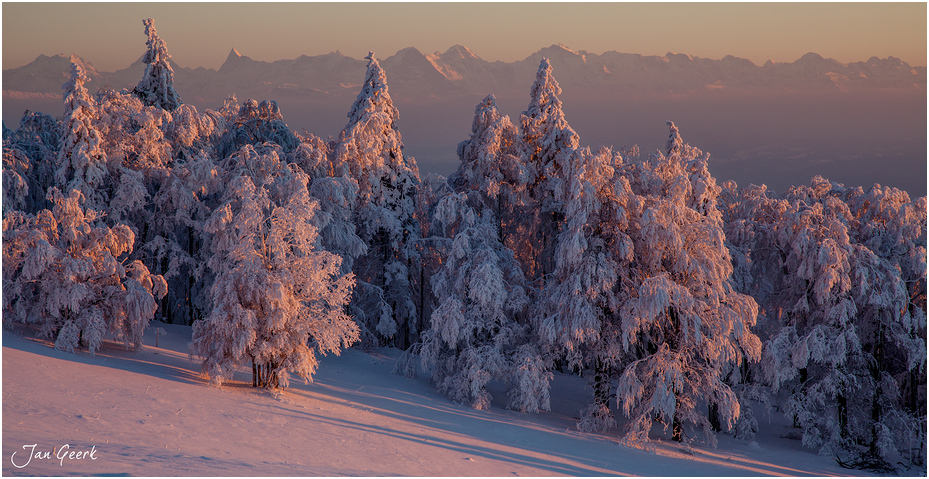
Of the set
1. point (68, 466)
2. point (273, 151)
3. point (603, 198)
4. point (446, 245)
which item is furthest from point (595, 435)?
point (273, 151)

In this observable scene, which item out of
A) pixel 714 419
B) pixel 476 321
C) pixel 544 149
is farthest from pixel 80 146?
pixel 714 419

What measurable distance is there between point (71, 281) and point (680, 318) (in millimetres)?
19479

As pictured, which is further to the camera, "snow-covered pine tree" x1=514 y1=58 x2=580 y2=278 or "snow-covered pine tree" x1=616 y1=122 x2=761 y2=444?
"snow-covered pine tree" x1=514 y1=58 x2=580 y2=278

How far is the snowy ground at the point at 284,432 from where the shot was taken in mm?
13688

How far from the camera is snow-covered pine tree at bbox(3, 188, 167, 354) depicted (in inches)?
816

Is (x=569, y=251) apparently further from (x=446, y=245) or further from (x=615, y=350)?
(x=446, y=245)

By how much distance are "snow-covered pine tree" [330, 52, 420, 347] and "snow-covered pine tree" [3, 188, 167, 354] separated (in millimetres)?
10216

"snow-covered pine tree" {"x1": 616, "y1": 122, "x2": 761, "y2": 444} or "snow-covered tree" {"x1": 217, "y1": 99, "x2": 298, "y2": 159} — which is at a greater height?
"snow-covered tree" {"x1": 217, "y1": 99, "x2": 298, "y2": 159}

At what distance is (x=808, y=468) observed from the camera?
20078 mm

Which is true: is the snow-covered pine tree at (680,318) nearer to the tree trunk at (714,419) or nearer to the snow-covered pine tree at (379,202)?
the tree trunk at (714,419)

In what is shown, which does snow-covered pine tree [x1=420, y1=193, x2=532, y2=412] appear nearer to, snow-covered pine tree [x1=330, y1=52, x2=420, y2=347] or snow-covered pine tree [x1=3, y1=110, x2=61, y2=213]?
snow-covered pine tree [x1=330, y1=52, x2=420, y2=347]

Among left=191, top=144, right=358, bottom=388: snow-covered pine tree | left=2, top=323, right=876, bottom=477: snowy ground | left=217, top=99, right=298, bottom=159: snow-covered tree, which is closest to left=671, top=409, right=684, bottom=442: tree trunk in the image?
left=2, top=323, right=876, bottom=477: snowy ground

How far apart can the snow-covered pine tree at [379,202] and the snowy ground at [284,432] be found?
7.01 meters

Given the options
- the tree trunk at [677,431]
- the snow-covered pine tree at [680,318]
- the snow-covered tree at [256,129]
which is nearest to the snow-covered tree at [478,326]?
the snow-covered pine tree at [680,318]
